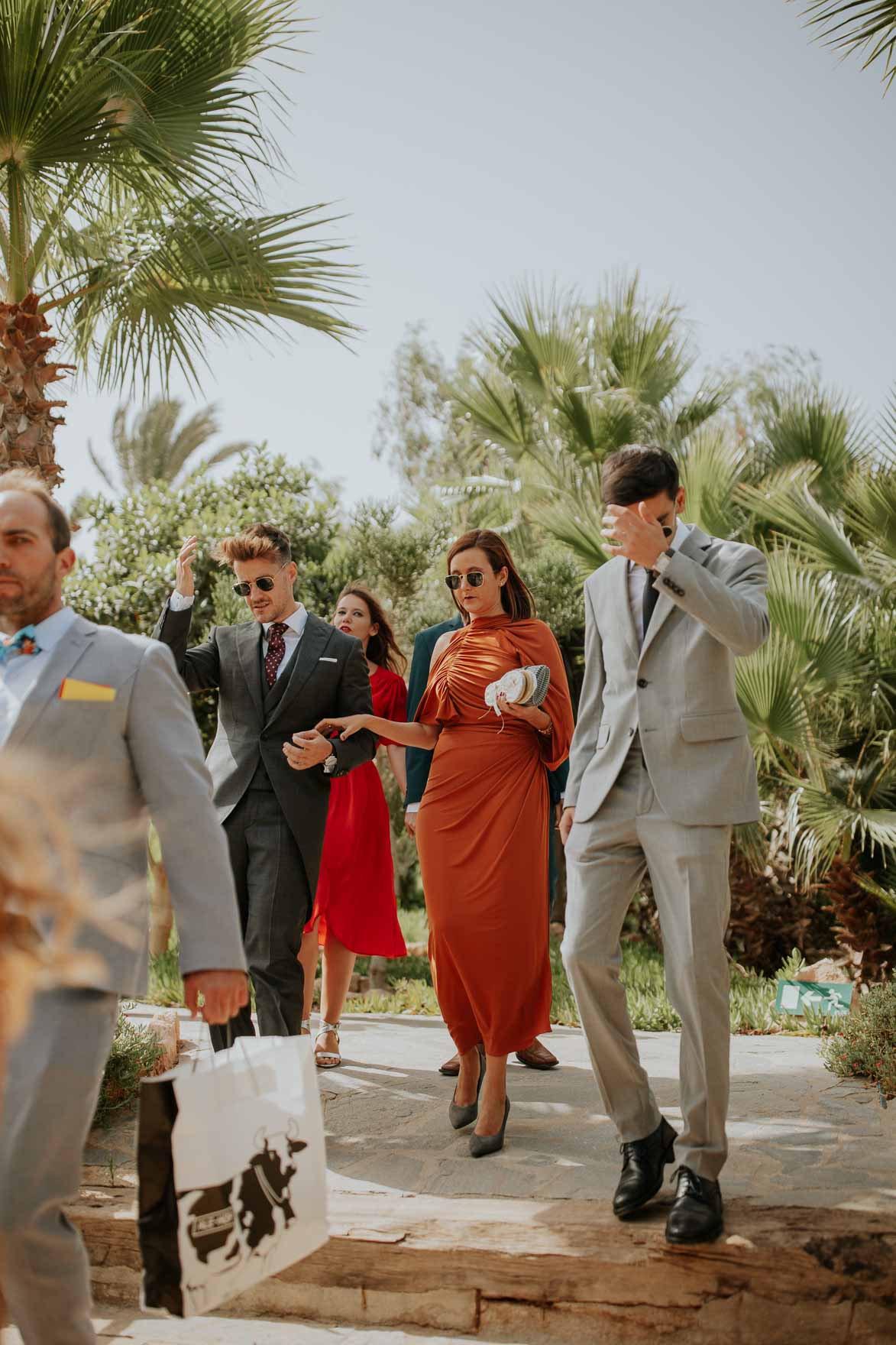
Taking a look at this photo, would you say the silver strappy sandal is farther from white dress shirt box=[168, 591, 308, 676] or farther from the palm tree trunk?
the palm tree trunk

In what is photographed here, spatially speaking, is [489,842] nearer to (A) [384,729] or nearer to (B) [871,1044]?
(A) [384,729]

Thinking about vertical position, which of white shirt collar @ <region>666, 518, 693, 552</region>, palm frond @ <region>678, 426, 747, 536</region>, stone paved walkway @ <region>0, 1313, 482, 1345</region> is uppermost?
palm frond @ <region>678, 426, 747, 536</region>

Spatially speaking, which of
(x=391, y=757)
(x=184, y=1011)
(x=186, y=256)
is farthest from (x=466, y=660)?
(x=184, y=1011)

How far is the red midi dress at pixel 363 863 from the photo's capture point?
6094 mm

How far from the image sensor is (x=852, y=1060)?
17.6ft

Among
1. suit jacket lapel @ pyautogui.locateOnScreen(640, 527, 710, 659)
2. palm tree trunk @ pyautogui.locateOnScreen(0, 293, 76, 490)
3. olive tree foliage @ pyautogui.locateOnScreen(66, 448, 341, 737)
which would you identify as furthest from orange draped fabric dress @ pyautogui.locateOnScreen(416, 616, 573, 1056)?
olive tree foliage @ pyautogui.locateOnScreen(66, 448, 341, 737)

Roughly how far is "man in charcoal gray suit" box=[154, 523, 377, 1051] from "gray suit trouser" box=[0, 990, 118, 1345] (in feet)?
6.68

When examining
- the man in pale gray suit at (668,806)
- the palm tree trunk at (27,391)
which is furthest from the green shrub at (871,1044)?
the palm tree trunk at (27,391)

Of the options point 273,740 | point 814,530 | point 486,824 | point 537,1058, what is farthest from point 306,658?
point 814,530

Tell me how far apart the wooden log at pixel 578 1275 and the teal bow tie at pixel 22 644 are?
6.74ft

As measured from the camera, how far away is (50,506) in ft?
9.16

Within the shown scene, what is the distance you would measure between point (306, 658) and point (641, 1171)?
229 cm

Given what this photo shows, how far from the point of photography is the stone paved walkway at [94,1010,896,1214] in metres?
3.99

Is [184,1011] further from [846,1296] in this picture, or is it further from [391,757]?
[846,1296]
